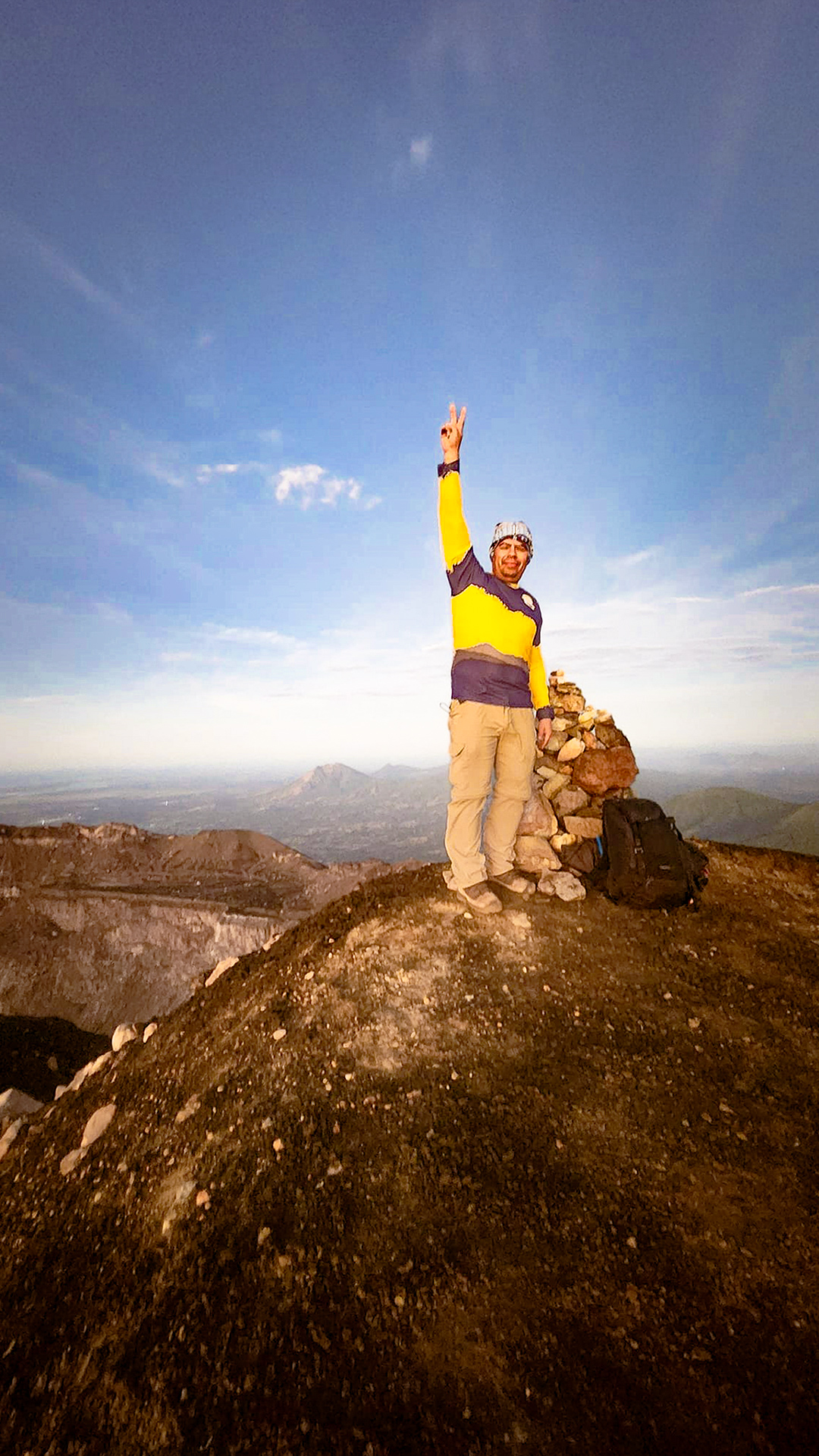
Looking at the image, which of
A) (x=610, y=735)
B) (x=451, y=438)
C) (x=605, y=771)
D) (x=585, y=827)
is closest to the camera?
(x=451, y=438)

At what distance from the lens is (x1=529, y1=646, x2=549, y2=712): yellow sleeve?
594 cm

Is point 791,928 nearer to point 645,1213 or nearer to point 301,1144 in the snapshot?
point 645,1213

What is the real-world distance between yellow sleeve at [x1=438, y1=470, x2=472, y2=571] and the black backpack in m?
3.68

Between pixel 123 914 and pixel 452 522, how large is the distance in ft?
65.1

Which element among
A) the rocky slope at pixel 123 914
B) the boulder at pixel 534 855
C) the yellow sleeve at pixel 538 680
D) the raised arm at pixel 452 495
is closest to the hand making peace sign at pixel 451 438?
the raised arm at pixel 452 495

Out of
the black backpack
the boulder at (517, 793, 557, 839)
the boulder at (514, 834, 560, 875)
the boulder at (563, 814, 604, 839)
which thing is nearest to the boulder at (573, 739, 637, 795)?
the boulder at (563, 814, 604, 839)

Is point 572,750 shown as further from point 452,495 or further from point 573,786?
point 452,495

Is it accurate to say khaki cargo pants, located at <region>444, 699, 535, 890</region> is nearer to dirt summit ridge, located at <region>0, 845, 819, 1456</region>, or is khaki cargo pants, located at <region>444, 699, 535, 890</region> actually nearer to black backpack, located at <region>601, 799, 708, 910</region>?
dirt summit ridge, located at <region>0, 845, 819, 1456</region>

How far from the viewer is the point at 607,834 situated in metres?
5.77

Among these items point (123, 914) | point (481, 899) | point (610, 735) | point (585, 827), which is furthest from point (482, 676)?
point (123, 914)

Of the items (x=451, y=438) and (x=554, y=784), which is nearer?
(x=451, y=438)

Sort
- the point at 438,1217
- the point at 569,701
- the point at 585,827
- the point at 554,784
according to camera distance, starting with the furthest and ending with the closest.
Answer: the point at 569,701
the point at 554,784
the point at 585,827
the point at 438,1217

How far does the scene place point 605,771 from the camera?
22.2ft

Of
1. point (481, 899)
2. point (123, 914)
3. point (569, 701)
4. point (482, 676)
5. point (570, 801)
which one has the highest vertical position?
Answer: point (482, 676)
